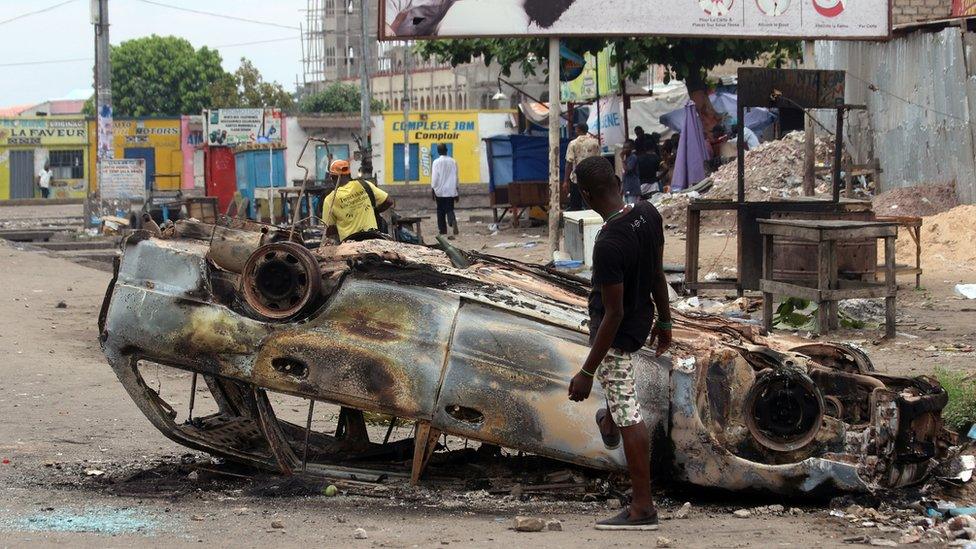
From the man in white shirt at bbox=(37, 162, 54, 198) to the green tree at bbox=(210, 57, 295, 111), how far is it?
15.3 m

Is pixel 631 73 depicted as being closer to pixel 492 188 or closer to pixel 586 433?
pixel 492 188

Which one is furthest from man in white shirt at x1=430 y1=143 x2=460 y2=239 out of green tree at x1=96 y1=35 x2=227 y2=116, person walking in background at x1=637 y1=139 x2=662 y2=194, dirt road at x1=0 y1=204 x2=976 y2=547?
green tree at x1=96 y1=35 x2=227 y2=116

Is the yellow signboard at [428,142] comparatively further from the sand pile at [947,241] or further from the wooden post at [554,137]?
the wooden post at [554,137]

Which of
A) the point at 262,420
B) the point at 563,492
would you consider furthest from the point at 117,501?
the point at 563,492

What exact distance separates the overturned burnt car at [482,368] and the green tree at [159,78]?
70890 millimetres

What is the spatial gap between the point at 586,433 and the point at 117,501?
221 cm

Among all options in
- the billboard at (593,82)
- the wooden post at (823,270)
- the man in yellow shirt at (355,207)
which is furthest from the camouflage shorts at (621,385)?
the billboard at (593,82)

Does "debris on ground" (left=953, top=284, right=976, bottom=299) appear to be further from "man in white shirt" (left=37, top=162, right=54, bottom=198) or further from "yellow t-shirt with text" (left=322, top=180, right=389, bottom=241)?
"man in white shirt" (left=37, top=162, right=54, bottom=198)

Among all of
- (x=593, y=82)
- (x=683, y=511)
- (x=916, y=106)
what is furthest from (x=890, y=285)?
(x=593, y=82)

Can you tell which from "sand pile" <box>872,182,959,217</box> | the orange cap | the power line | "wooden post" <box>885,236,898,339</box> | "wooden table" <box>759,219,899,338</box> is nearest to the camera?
"wooden table" <box>759,219,899,338</box>

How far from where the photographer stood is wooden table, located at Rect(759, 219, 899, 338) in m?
9.95

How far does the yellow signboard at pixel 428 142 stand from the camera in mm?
49344

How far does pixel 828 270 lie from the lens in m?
10.2

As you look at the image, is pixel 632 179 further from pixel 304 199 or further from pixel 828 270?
pixel 828 270
